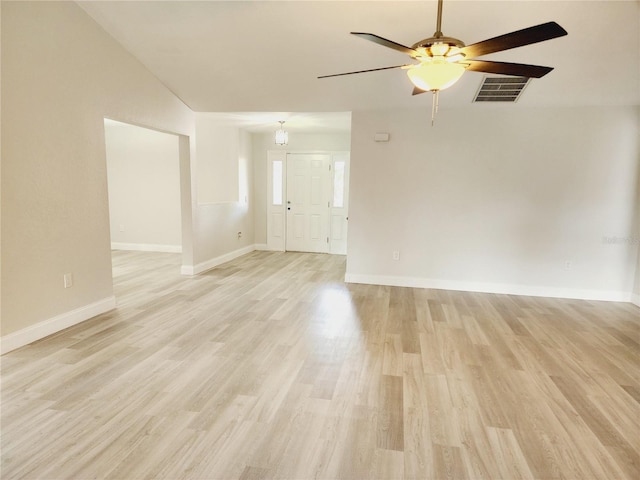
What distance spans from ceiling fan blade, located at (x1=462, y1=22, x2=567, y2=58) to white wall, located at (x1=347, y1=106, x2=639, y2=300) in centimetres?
292

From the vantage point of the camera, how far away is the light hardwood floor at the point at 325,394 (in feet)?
5.88

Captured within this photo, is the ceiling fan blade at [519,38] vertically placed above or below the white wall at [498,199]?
above

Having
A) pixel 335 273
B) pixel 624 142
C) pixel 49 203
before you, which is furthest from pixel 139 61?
pixel 624 142

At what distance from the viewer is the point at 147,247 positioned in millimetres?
7516

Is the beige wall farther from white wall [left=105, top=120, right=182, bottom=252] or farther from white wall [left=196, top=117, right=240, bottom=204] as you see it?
white wall [left=105, top=120, right=182, bottom=252]

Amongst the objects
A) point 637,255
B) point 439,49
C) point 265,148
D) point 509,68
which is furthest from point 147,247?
point 637,255

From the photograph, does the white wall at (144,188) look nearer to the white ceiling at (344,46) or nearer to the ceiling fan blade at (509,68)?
the white ceiling at (344,46)

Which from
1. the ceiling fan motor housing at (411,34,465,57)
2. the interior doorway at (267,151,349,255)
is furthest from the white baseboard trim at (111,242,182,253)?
the ceiling fan motor housing at (411,34,465,57)

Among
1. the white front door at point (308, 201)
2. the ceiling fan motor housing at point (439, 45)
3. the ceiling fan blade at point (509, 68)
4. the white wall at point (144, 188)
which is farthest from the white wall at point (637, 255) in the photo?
the white wall at point (144, 188)

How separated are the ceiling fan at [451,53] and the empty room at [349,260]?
14mm

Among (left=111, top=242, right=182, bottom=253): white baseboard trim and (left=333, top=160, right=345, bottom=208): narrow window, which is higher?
(left=333, top=160, right=345, bottom=208): narrow window

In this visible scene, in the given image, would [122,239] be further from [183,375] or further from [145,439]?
[145,439]

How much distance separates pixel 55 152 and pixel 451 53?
11.0 feet

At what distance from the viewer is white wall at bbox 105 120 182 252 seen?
23.8ft
